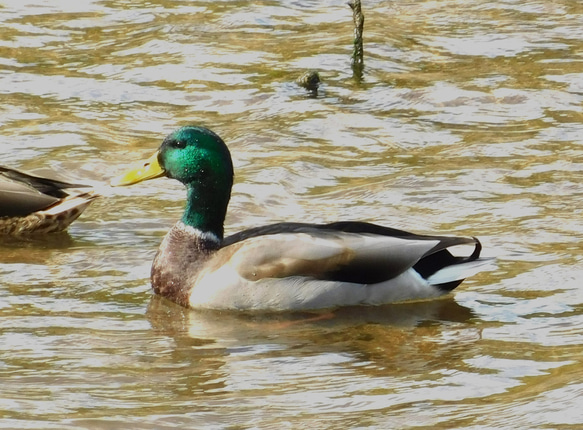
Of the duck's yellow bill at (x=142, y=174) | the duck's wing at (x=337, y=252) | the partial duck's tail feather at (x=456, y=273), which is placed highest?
the duck's yellow bill at (x=142, y=174)

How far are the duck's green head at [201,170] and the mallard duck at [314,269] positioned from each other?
28cm

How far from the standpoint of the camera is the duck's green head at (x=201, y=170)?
8344 millimetres

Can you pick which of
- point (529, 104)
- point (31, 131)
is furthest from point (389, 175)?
point (31, 131)

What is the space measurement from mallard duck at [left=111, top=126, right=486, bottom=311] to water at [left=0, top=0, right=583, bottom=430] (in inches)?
4.2

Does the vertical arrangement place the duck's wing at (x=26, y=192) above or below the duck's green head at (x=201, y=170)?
below

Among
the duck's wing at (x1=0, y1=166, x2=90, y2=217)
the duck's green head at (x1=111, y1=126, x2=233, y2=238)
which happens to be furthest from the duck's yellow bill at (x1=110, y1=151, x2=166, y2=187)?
the duck's wing at (x1=0, y1=166, x2=90, y2=217)

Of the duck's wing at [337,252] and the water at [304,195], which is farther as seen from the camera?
the duck's wing at [337,252]

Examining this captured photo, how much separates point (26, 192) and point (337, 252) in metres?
2.35

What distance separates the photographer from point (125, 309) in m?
7.78

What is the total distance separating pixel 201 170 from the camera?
8.37 metres

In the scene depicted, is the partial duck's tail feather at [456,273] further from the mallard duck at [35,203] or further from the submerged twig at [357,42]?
the submerged twig at [357,42]

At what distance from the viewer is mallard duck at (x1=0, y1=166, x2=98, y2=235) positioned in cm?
910

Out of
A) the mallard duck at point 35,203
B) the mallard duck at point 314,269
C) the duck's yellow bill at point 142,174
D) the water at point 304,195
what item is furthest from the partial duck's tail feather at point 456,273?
the mallard duck at point 35,203

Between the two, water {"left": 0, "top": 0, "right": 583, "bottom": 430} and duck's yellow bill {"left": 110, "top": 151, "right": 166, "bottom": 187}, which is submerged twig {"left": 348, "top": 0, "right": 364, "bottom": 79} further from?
duck's yellow bill {"left": 110, "top": 151, "right": 166, "bottom": 187}
